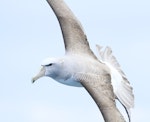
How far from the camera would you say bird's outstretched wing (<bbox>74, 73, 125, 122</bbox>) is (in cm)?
1869

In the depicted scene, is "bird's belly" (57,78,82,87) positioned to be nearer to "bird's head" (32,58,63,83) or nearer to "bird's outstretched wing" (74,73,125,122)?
"bird's outstretched wing" (74,73,125,122)

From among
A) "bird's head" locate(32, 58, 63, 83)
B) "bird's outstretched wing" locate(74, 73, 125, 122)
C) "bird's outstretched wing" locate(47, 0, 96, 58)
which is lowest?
"bird's outstretched wing" locate(74, 73, 125, 122)

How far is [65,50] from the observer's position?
2056 cm

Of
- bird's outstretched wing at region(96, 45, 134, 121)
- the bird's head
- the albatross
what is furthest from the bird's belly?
bird's outstretched wing at region(96, 45, 134, 121)

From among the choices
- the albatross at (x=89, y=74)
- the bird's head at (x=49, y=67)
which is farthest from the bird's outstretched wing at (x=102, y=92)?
the bird's head at (x=49, y=67)

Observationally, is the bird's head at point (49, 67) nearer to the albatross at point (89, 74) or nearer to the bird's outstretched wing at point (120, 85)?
the albatross at point (89, 74)

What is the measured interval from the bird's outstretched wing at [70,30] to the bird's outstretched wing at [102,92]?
0.90m

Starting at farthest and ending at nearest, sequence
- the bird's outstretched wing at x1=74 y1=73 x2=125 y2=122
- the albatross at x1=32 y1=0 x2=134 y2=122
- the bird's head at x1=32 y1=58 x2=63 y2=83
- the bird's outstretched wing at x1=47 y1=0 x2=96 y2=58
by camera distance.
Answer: the bird's outstretched wing at x1=47 y1=0 x2=96 y2=58 → the bird's head at x1=32 y1=58 x2=63 y2=83 → the albatross at x1=32 y1=0 x2=134 y2=122 → the bird's outstretched wing at x1=74 y1=73 x2=125 y2=122

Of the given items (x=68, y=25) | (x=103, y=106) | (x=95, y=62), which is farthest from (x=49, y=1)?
(x=103, y=106)

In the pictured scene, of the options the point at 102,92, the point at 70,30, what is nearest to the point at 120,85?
the point at 102,92

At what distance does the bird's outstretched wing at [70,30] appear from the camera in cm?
2069

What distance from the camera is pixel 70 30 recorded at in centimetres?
2122

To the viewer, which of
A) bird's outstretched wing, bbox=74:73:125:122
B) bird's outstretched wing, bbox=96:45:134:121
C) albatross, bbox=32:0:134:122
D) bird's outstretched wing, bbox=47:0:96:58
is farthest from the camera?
bird's outstretched wing, bbox=47:0:96:58

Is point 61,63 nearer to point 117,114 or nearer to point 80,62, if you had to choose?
point 80,62
